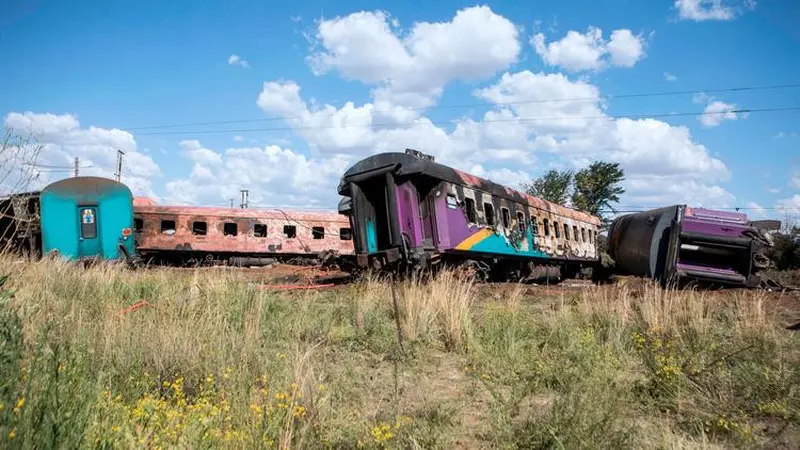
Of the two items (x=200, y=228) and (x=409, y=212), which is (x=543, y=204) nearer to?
(x=409, y=212)

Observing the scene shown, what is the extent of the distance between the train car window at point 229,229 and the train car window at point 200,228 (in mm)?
689

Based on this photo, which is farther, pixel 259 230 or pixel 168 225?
pixel 259 230

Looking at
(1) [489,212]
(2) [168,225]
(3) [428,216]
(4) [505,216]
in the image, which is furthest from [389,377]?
(2) [168,225]

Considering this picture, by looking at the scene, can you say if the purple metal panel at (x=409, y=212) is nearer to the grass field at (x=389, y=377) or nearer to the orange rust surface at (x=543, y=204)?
the orange rust surface at (x=543, y=204)

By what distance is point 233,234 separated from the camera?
832 inches

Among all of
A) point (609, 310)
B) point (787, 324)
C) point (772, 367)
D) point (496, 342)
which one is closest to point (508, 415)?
point (496, 342)

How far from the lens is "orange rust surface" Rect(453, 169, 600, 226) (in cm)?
1266

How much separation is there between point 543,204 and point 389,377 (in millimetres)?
13228

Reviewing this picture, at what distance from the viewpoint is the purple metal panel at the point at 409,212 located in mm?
11086

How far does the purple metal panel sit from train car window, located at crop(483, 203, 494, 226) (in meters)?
2.49

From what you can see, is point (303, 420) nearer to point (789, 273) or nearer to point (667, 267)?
point (667, 267)

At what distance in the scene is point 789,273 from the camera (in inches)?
736

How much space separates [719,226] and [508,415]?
11456 millimetres

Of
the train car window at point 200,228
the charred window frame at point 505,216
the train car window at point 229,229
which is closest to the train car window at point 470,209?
the charred window frame at point 505,216
